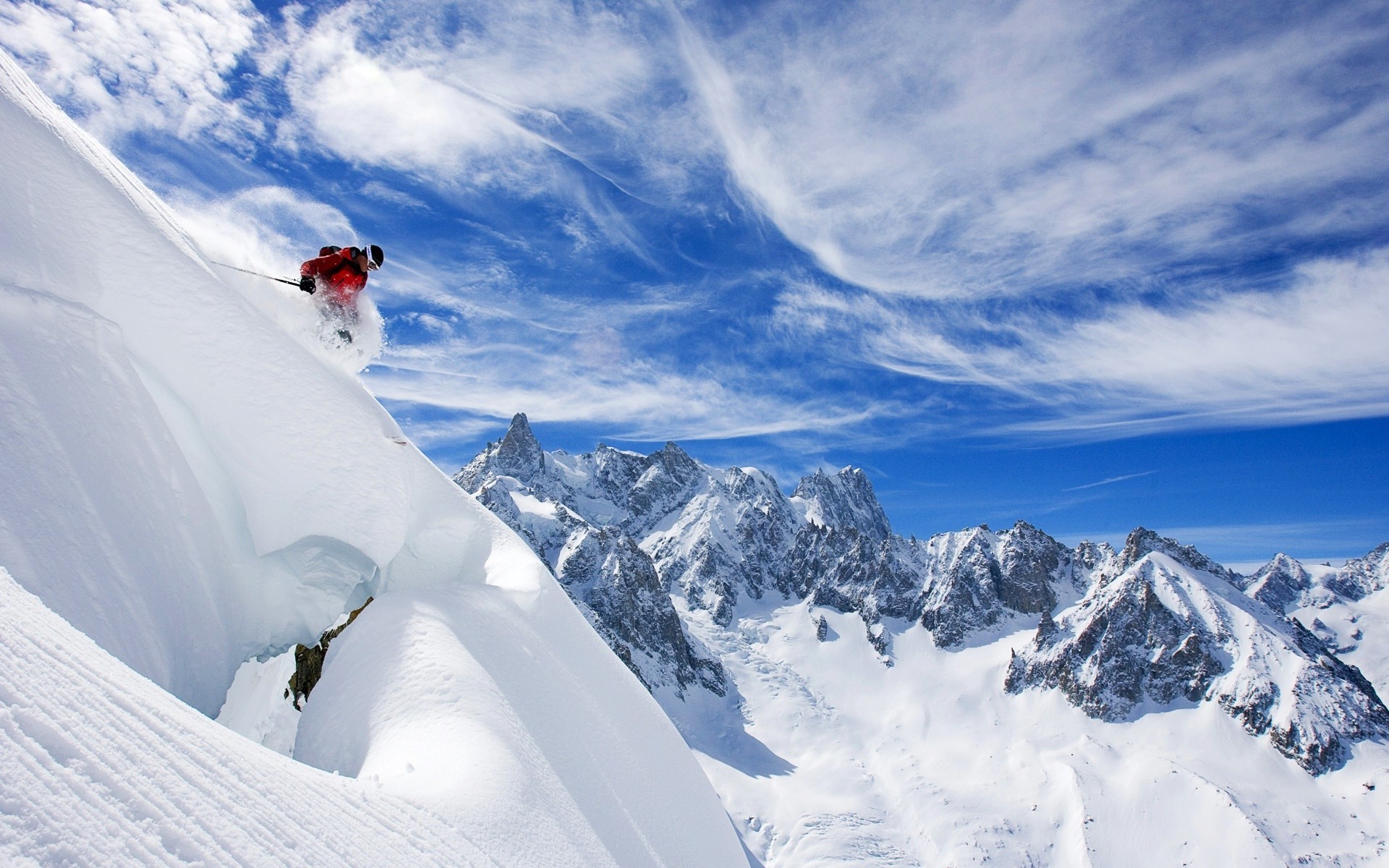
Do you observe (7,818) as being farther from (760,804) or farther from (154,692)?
(760,804)

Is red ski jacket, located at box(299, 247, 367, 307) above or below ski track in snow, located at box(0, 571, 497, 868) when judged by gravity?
above

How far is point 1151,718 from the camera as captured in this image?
6934 inches

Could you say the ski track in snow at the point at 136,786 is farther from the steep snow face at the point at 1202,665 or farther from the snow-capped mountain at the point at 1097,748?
the steep snow face at the point at 1202,665

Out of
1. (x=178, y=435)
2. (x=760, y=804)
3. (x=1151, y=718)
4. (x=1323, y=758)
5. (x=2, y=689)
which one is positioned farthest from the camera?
(x=1151, y=718)

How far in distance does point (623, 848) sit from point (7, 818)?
264 inches

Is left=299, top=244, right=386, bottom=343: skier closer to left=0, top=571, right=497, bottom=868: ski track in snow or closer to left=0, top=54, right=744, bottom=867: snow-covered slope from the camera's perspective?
left=0, top=54, right=744, bottom=867: snow-covered slope

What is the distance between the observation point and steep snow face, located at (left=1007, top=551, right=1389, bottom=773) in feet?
531

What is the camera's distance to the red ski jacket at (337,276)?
1446 centimetres

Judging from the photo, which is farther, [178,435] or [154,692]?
[178,435]

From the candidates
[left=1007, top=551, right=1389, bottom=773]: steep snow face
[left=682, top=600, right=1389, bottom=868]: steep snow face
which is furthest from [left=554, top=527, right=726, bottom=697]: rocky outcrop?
[left=1007, top=551, right=1389, bottom=773]: steep snow face

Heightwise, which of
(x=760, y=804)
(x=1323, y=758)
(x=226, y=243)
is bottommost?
(x=760, y=804)

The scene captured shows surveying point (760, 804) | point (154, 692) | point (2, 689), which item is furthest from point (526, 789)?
point (760, 804)

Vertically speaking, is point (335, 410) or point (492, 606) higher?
point (335, 410)

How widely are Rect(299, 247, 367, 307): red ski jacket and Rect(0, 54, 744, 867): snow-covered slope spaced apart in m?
1.40
